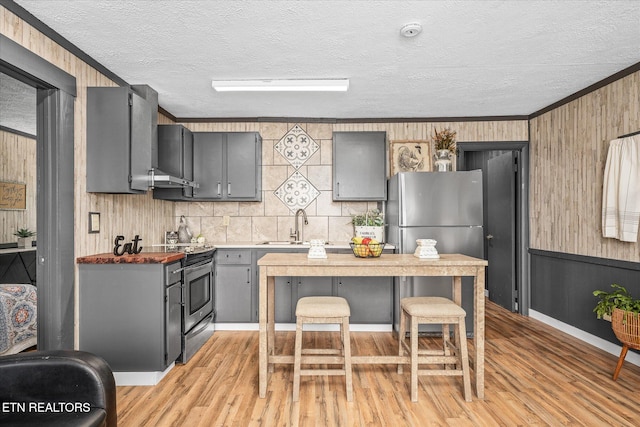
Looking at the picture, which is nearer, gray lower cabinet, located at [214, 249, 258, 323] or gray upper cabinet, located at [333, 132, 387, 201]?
gray lower cabinet, located at [214, 249, 258, 323]

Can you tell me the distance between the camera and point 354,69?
10.0ft

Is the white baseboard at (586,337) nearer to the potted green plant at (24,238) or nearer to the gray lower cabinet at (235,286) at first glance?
the gray lower cabinet at (235,286)

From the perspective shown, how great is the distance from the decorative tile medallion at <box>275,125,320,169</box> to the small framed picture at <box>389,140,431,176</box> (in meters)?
1.05

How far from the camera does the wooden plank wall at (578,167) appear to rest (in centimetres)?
317

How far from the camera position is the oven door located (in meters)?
3.15

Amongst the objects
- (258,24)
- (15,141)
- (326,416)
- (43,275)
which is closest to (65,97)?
(43,275)

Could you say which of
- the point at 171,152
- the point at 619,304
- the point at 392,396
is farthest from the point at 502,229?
the point at 171,152

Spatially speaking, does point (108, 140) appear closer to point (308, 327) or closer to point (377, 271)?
point (377, 271)

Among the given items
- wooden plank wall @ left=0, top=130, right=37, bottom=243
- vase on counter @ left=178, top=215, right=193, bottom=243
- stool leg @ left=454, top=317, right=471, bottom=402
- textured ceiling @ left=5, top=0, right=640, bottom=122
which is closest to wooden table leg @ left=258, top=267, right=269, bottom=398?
stool leg @ left=454, top=317, right=471, bottom=402

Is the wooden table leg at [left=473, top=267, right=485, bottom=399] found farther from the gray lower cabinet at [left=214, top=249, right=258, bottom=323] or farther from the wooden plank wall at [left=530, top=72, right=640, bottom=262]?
the gray lower cabinet at [left=214, top=249, right=258, bottom=323]

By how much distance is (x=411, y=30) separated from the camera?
238 cm

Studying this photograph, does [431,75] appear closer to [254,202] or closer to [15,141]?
→ [254,202]

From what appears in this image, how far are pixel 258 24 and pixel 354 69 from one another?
1026mm

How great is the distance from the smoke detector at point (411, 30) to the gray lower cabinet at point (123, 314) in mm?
2483
